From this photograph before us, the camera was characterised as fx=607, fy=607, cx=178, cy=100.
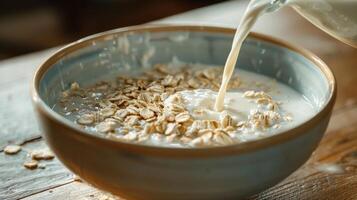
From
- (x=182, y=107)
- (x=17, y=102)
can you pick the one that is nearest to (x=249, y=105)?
(x=182, y=107)

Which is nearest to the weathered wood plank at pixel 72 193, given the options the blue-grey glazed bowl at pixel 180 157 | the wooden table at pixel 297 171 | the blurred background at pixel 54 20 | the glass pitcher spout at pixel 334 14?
the wooden table at pixel 297 171

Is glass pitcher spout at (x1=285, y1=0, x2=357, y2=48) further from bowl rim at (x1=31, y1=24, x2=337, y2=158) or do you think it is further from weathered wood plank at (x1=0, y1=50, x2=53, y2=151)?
weathered wood plank at (x1=0, y1=50, x2=53, y2=151)

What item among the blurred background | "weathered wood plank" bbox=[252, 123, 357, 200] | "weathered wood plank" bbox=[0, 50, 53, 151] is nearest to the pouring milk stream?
"weathered wood plank" bbox=[252, 123, 357, 200]

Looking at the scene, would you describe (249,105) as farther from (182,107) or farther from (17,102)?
(17,102)

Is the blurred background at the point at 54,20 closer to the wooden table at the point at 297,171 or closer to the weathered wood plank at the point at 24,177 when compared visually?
the wooden table at the point at 297,171

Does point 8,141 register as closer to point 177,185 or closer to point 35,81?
point 35,81
